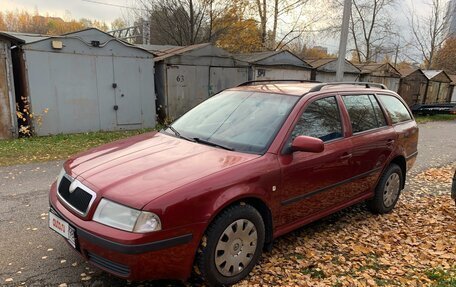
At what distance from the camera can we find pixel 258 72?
13.0 metres

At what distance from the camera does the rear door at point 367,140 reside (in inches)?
156

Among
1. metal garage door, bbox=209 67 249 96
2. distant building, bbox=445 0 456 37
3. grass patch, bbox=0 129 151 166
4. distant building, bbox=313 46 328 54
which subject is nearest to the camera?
grass patch, bbox=0 129 151 166

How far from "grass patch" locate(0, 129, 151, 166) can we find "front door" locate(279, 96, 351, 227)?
547 centimetres

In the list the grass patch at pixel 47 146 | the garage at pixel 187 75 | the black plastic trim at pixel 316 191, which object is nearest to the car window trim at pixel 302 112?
the black plastic trim at pixel 316 191

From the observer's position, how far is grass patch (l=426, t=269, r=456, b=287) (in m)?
3.08

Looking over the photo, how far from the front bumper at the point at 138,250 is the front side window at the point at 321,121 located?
1.44 m

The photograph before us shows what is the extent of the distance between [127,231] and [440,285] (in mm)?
2679

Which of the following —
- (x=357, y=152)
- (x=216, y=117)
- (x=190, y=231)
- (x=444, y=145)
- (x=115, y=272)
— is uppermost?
(x=216, y=117)

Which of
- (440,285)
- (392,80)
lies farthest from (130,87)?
(392,80)

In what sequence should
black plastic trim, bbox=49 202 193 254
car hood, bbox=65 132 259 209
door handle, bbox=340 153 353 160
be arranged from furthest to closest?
1. door handle, bbox=340 153 353 160
2. car hood, bbox=65 132 259 209
3. black plastic trim, bbox=49 202 193 254

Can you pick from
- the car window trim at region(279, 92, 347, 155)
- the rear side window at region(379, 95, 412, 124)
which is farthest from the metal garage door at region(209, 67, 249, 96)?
the car window trim at region(279, 92, 347, 155)

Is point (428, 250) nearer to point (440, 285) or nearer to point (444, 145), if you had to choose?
point (440, 285)

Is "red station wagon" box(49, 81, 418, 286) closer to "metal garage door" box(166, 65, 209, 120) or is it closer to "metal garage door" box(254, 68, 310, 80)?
"metal garage door" box(166, 65, 209, 120)

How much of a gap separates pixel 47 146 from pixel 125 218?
661cm
